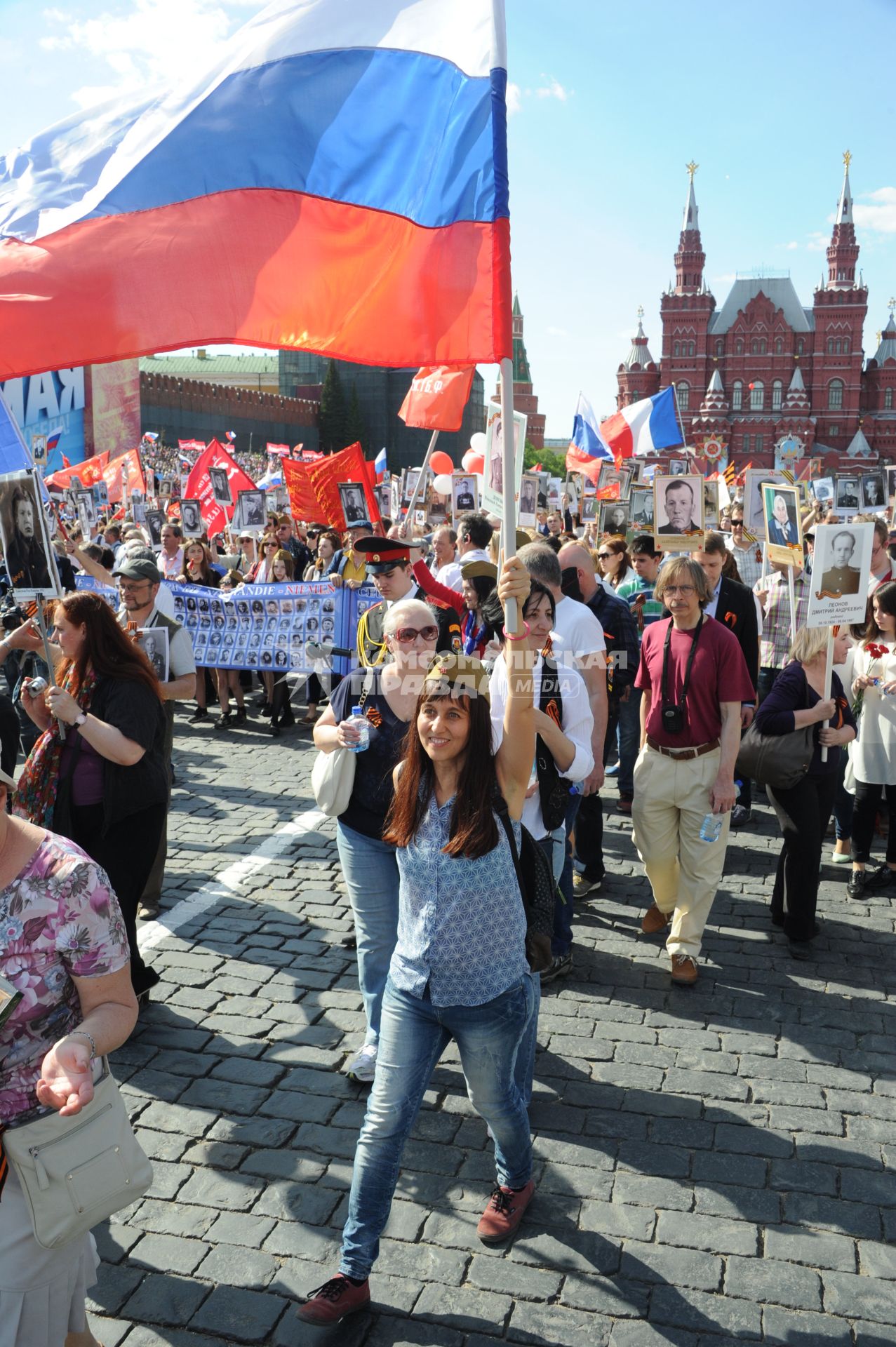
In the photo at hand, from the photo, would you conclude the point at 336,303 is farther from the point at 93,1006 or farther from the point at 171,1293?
the point at 171,1293

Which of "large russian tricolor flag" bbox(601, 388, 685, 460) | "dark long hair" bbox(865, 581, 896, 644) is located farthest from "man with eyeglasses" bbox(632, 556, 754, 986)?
"large russian tricolor flag" bbox(601, 388, 685, 460)

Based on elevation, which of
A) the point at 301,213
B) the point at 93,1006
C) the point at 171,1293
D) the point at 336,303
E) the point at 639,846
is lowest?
the point at 171,1293

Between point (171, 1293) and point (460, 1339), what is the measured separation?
86 cm

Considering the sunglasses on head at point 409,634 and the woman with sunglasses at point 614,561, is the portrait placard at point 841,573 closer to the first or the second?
the woman with sunglasses at point 614,561

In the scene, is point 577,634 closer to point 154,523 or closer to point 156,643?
point 156,643

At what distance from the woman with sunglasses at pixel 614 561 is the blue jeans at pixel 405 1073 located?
578 cm

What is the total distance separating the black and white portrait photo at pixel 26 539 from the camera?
4.38 m

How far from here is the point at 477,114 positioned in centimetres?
339

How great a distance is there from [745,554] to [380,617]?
31.7ft

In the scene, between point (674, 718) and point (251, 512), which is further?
point (251, 512)

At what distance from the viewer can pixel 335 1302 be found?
2.93 m

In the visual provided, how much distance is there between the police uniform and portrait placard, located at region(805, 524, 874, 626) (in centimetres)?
233

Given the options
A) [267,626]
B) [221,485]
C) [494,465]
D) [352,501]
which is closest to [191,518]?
[221,485]

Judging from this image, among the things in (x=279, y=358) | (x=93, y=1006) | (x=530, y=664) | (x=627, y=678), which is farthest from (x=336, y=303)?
(x=279, y=358)
